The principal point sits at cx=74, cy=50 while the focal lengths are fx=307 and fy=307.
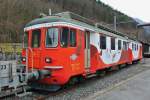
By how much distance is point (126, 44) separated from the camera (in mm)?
23609

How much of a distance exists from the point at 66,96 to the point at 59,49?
177 cm

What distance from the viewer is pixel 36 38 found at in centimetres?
1239

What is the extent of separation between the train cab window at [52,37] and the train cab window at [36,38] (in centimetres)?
51

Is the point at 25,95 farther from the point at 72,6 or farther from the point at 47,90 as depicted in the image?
the point at 72,6

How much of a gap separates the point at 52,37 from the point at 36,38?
3.10ft

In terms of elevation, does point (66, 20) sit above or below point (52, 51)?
above

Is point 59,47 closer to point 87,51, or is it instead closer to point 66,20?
point 66,20

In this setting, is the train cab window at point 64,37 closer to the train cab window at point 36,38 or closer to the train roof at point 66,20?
the train roof at point 66,20

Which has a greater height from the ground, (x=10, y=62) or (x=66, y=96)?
(x=10, y=62)

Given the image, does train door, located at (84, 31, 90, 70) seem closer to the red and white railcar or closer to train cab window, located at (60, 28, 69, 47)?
the red and white railcar

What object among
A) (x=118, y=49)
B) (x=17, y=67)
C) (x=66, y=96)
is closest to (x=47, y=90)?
(x=66, y=96)

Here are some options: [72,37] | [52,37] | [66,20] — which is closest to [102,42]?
[72,37]

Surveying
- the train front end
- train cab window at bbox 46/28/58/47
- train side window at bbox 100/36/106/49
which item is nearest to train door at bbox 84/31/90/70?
the train front end

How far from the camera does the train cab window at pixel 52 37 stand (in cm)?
1163
